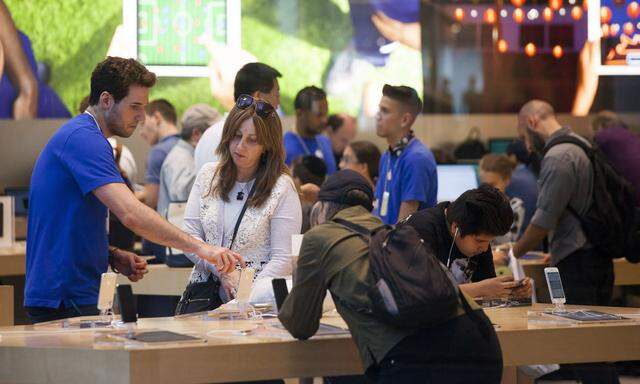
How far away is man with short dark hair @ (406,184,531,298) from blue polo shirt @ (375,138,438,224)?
164 centimetres

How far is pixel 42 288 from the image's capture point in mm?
4008

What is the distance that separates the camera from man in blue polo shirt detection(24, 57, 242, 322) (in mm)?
3984

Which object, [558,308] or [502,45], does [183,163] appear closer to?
[558,308]

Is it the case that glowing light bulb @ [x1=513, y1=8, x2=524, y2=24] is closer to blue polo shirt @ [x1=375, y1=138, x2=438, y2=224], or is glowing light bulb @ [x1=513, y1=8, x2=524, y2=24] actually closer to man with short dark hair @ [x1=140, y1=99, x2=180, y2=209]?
man with short dark hair @ [x1=140, y1=99, x2=180, y2=209]

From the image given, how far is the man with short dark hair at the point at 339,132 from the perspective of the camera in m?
9.57

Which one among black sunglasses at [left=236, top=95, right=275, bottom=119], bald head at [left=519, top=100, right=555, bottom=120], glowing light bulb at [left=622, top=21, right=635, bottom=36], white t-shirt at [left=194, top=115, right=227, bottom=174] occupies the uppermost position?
glowing light bulb at [left=622, top=21, right=635, bottom=36]

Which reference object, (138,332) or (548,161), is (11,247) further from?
(138,332)

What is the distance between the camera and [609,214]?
6027mm

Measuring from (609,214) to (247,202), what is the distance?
242 cm

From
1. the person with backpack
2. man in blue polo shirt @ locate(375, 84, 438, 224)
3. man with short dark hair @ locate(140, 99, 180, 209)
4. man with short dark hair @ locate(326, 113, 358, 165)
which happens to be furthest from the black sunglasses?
man with short dark hair @ locate(326, 113, 358, 165)

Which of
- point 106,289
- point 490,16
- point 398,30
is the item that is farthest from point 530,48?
point 106,289

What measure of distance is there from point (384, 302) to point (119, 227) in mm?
3736

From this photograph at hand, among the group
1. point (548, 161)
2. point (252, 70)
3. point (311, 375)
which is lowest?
point (311, 375)

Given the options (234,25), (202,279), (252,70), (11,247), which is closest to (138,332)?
(202,279)
